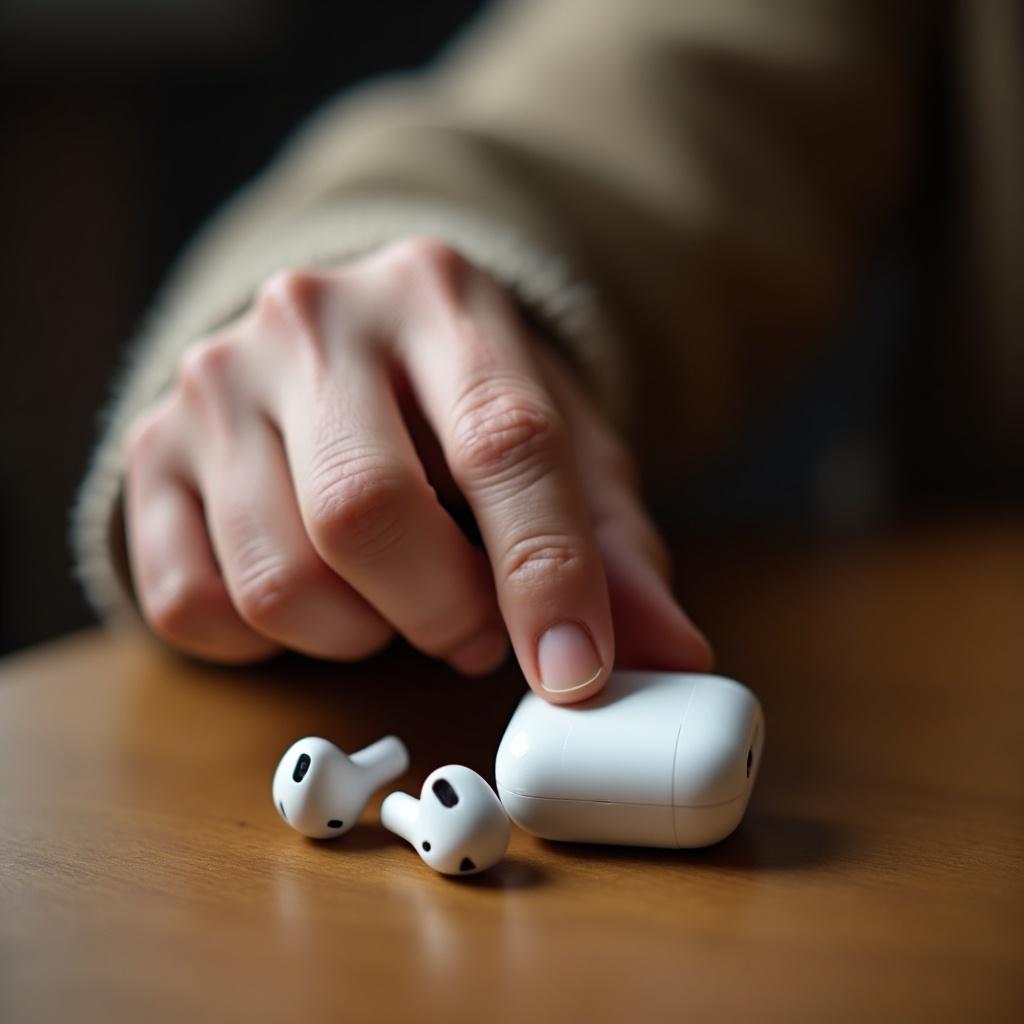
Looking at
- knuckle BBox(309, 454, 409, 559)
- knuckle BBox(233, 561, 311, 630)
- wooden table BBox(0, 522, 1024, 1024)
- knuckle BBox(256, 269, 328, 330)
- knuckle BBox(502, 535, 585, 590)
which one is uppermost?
knuckle BBox(256, 269, 328, 330)

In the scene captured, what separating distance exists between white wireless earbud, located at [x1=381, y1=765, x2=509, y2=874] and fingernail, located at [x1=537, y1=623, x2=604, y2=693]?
0.17 feet

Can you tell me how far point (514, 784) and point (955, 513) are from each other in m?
0.72

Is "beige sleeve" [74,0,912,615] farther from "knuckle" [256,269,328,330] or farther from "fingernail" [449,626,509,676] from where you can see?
"fingernail" [449,626,509,676]

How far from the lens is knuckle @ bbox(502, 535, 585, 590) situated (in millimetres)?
443

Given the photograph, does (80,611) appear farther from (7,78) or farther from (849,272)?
(849,272)

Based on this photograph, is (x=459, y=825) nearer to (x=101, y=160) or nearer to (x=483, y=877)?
(x=483, y=877)

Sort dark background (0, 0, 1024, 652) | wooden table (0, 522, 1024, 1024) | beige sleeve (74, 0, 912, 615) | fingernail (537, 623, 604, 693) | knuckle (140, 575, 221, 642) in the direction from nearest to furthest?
wooden table (0, 522, 1024, 1024)
fingernail (537, 623, 604, 693)
knuckle (140, 575, 221, 642)
beige sleeve (74, 0, 912, 615)
dark background (0, 0, 1024, 652)

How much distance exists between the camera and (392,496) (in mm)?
463

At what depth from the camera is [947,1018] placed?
0.30m

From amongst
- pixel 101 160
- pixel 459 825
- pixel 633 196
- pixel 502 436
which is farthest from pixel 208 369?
pixel 101 160

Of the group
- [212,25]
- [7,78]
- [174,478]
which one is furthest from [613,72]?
[7,78]

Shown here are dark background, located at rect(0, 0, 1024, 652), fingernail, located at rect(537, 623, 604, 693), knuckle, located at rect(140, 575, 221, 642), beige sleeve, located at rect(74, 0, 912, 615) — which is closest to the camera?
fingernail, located at rect(537, 623, 604, 693)

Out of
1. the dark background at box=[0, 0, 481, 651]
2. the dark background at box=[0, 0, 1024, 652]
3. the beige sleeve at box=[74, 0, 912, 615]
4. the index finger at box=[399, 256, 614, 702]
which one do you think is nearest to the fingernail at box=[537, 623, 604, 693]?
the index finger at box=[399, 256, 614, 702]

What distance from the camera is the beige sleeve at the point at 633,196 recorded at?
2.25 ft
